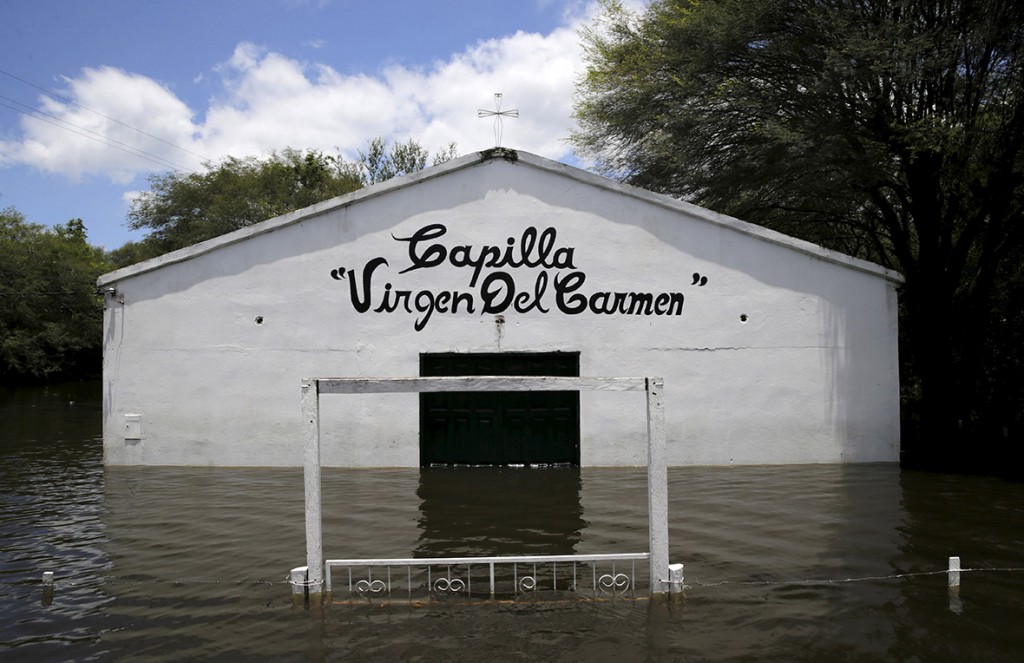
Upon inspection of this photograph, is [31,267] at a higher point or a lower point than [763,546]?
higher

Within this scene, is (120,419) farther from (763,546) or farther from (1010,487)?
(1010,487)

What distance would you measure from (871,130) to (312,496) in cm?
1366

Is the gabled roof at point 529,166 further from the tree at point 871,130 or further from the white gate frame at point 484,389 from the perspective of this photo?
the white gate frame at point 484,389

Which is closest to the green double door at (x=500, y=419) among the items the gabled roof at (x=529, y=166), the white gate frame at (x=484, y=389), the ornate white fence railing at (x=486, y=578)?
the gabled roof at (x=529, y=166)

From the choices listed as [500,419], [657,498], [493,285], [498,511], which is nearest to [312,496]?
[657,498]

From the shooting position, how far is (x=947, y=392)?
48.8 feet

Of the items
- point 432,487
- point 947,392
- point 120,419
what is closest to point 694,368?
point 432,487

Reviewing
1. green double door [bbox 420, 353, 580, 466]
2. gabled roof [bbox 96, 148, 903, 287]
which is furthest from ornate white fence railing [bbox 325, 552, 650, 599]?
gabled roof [bbox 96, 148, 903, 287]

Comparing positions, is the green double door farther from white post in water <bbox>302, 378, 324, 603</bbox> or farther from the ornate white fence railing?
white post in water <bbox>302, 378, 324, 603</bbox>

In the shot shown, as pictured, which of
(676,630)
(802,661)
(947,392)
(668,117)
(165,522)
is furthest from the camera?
(668,117)

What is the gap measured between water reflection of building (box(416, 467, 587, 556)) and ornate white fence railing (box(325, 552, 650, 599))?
1.85ft

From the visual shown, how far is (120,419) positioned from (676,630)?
1052 cm

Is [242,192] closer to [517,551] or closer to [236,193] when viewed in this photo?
[236,193]

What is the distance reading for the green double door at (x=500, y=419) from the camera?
12328 mm
